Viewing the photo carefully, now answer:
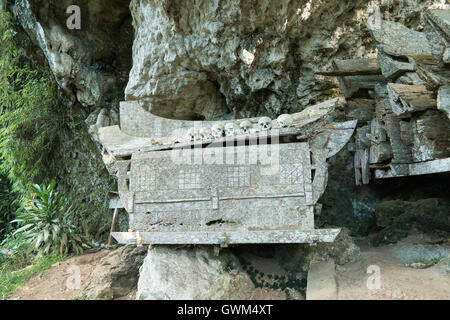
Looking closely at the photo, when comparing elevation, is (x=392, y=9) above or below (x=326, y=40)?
above

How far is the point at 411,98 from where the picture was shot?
6.73 m

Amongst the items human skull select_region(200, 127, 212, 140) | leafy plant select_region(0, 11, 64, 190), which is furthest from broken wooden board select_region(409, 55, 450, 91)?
leafy plant select_region(0, 11, 64, 190)

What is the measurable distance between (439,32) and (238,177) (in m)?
3.90

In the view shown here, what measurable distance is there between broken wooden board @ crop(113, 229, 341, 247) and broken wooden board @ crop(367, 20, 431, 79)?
405 cm

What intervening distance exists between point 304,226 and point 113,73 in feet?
28.7

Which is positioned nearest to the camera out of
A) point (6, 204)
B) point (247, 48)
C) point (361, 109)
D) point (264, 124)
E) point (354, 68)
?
point (264, 124)

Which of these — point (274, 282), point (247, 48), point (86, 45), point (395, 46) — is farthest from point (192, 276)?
point (86, 45)

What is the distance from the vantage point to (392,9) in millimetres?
9188

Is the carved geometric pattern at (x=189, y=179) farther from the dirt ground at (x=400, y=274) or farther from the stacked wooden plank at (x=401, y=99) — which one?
the stacked wooden plank at (x=401, y=99)

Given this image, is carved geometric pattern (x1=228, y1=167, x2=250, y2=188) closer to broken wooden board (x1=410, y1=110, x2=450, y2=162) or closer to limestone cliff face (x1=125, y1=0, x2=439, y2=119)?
broken wooden board (x1=410, y1=110, x2=450, y2=162)

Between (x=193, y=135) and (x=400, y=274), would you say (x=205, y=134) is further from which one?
(x=400, y=274)

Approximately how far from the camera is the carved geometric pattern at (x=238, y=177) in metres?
6.38

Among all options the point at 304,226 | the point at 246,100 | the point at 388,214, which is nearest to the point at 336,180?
the point at 388,214

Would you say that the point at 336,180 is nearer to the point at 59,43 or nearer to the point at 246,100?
the point at 246,100
